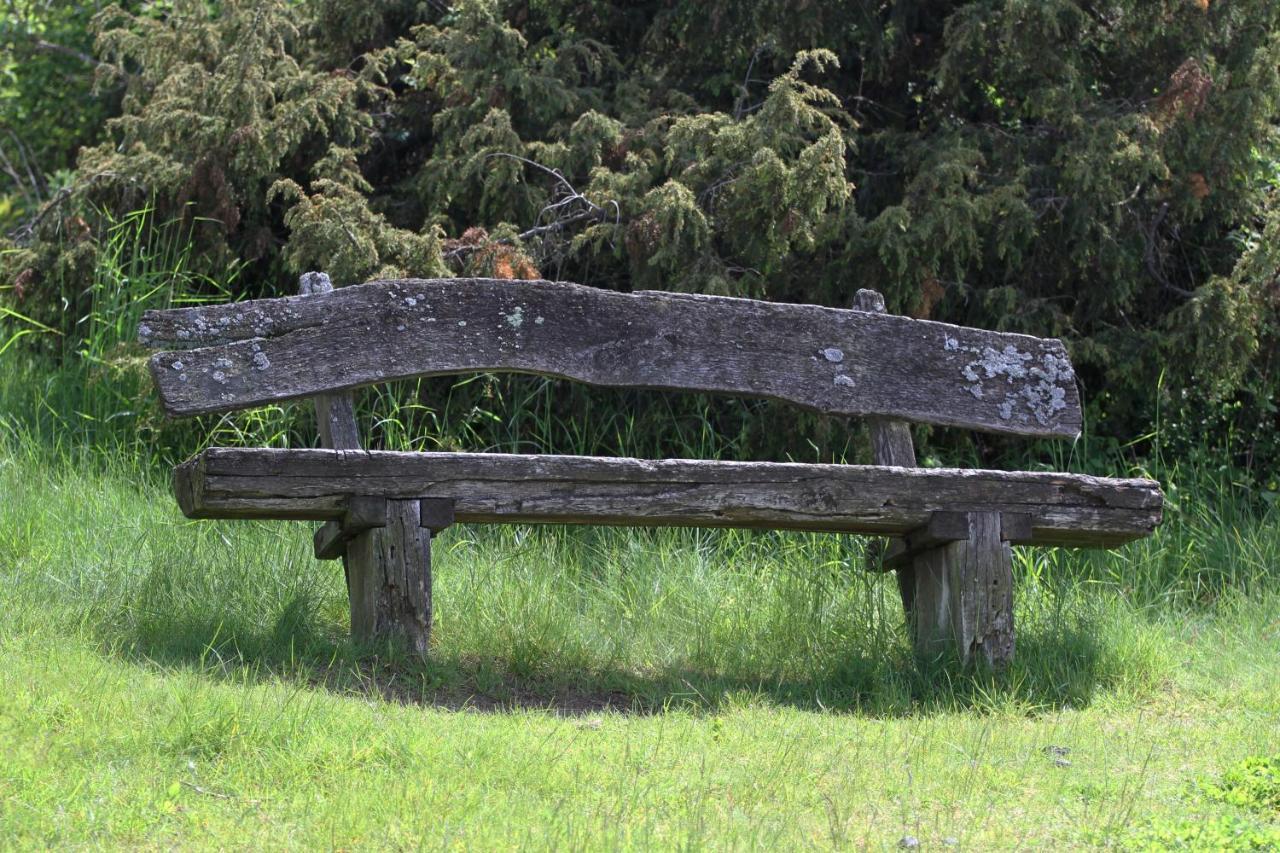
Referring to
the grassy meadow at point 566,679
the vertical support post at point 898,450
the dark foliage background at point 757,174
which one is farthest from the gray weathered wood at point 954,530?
the dark foliage background at point 757,174

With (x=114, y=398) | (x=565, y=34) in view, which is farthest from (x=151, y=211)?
(x=565, y=34)

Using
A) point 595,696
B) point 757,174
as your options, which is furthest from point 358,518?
point 757,174

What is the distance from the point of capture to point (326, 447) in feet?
16.3

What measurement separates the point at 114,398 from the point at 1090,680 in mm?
4625

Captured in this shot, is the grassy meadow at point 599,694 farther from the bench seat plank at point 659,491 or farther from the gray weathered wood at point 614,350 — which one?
the gray weathered wood at point 614,350

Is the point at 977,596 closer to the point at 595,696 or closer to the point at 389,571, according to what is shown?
the point at 595,696

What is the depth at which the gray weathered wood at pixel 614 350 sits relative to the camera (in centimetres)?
478

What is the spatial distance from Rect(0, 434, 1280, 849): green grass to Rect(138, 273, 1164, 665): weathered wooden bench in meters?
0.38

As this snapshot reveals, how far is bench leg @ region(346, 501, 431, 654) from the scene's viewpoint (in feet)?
15.5

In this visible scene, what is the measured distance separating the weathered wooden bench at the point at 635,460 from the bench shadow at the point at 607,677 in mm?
143

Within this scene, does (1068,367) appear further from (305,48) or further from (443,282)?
(305,48)

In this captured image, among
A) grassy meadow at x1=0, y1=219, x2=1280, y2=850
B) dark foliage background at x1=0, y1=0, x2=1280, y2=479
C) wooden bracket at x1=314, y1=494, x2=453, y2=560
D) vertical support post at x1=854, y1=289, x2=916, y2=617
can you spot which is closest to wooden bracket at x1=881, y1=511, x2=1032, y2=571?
vertical support post at x1=854, y1=289, x2=916, y2=617

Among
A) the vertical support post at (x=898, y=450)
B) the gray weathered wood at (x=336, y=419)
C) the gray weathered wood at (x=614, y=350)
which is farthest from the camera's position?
the vertical support post at (x=898, y=450)

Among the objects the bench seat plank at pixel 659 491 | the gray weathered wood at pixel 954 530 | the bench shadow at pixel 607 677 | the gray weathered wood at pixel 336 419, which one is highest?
the gray weathered wood at pixel 336 419
